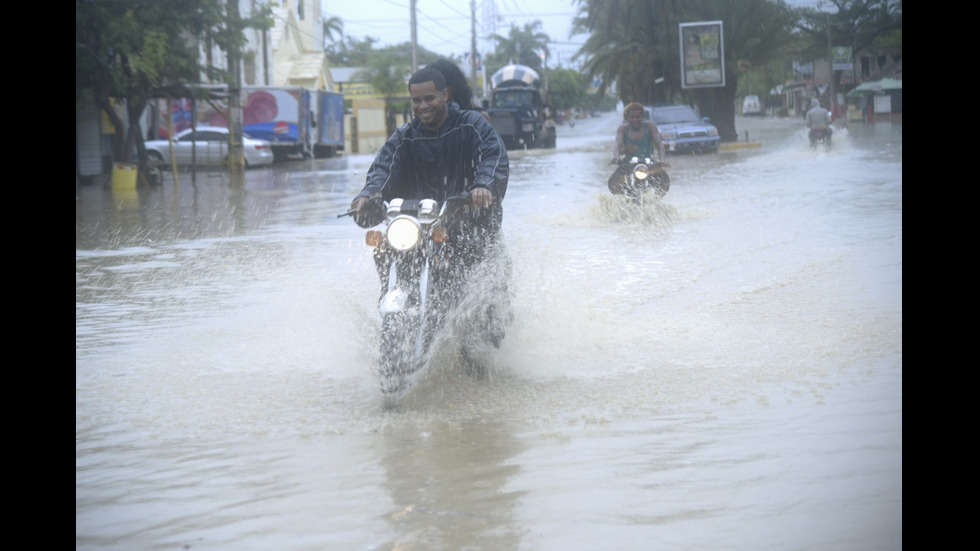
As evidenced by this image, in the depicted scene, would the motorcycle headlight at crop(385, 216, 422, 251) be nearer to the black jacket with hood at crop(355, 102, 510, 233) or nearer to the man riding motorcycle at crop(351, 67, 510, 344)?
the man riding motorcycle at crop(351, 67, 510, 344)

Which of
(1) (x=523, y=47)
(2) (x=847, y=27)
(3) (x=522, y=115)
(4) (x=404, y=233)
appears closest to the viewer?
(4) (x=404, y=233)

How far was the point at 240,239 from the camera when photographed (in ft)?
45.3

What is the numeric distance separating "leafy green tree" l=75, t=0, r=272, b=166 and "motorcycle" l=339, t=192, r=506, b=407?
732 inches

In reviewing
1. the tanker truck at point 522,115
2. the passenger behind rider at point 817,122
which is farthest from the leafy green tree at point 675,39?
the passenger behind rider at point 817,122

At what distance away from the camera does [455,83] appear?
6250 mm

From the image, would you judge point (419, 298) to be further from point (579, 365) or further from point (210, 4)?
point (210, 4)

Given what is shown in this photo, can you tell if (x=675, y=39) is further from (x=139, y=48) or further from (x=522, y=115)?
(x=139, y=48)

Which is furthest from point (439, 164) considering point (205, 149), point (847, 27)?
point (847, 27)

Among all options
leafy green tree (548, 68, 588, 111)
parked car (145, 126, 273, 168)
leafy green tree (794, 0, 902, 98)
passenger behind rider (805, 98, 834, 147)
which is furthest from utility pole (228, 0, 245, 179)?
leafy green tree (548, 68, 588, 111)

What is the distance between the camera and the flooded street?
3.80m

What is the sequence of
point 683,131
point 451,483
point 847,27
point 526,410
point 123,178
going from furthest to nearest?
1. point 847,27
2. point 683,131
3. point 123,178
4. point 526,410
5. point 451,483

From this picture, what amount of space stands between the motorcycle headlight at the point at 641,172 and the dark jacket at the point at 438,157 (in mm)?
7754

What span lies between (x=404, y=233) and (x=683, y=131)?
29.1 metres
